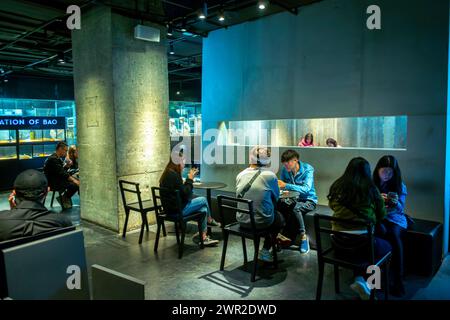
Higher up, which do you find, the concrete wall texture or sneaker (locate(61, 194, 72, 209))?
the concrete wall texture

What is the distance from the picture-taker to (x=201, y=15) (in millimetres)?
5141

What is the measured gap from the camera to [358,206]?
275 centimetres

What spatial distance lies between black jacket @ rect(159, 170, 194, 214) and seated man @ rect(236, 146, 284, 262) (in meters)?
0.71

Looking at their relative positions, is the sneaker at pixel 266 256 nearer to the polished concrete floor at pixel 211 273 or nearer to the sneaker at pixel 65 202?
the polished concrete floor at pixel 211 273

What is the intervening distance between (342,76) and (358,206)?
2.84 meters

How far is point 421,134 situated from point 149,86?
12.2ft

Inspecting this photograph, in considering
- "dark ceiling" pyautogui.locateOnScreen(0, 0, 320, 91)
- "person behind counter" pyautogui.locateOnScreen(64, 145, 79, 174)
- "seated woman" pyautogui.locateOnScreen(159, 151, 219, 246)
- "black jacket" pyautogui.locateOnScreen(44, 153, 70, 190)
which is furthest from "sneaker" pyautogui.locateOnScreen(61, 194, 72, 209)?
"seated woman" pyautogui.locateOnScreen(159, 151, 219, 246)

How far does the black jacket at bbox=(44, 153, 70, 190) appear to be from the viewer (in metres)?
6.10

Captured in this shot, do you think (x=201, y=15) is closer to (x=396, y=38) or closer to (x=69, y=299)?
(x=396, y=38)

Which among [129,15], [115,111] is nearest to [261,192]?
[115,111]

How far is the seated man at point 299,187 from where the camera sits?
4.07 meters

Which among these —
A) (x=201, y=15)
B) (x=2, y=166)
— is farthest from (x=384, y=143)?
(x=2, y=166)

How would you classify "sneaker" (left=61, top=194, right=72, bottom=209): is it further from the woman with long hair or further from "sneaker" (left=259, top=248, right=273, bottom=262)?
"sneaker" (left=259, top=248, right=273, bottom=262)

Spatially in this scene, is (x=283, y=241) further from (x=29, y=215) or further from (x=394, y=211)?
(x=29, y=215)
